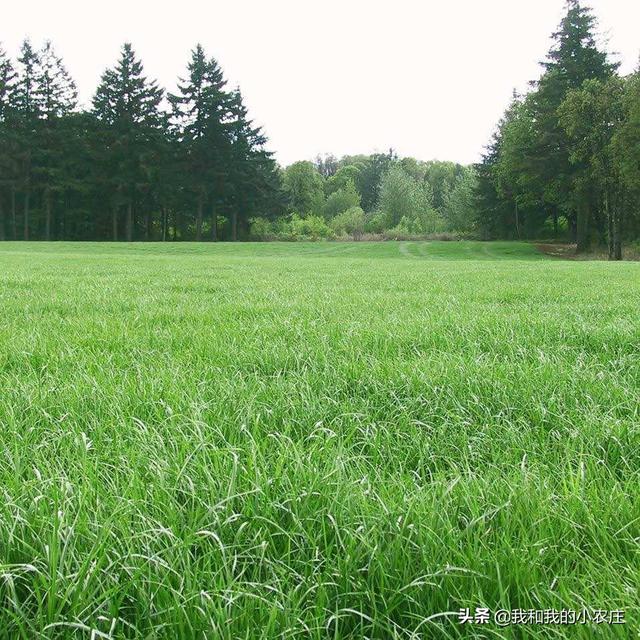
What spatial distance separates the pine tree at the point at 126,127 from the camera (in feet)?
166

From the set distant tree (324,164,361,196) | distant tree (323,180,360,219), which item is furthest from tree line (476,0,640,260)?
Answer: distant tree (324,164,361,196)

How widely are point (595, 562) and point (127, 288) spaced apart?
724 centimetres

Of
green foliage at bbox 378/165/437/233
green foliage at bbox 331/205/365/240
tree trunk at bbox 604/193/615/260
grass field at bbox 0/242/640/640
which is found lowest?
grass field at bbox 0/242/640/640

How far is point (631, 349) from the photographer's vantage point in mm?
3385

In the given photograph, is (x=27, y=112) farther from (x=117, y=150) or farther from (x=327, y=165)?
(x=327, y=165)

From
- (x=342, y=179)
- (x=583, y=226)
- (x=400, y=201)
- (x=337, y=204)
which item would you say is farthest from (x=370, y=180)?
(x=583, y=226)

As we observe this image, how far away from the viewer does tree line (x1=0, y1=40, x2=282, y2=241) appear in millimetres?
50781

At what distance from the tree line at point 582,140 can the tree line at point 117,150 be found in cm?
2820

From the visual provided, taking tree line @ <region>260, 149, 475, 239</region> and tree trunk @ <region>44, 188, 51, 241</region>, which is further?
tree line @ <region>260, 149, 475, 239</region>

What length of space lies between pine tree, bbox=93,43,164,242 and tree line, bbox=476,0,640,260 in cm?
3508

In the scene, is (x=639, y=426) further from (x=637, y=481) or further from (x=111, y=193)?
(x=111, y=193)

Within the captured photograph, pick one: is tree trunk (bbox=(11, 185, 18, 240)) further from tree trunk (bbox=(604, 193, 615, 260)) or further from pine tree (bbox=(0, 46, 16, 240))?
tree trunk (bbox=(604, 193, 615, 260))

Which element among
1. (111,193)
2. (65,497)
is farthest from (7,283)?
(111,193)

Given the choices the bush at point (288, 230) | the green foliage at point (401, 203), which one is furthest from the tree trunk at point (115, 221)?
the green foliage at point (401, 203)
